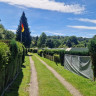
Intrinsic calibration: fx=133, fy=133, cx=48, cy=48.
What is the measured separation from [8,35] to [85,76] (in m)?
60.1

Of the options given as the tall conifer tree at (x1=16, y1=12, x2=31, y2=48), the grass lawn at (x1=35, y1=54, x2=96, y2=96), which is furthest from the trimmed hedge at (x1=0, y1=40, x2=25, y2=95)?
the tall conifer tree at (x1=16, y1=12, x2=31, y2=48)

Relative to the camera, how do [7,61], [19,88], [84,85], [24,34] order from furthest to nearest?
1. [24,34]
2. [84,85]
3. [19,88]
4. [7,61]

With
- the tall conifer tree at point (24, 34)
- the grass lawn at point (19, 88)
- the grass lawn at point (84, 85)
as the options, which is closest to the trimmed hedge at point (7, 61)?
the grass lawn at point (19, 88)

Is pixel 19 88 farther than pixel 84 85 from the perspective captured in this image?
No

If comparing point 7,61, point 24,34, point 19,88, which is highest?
point 24,34

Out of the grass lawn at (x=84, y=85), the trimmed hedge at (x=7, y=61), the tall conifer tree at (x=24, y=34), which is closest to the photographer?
the trimmed hedge at (x=7, y=61)

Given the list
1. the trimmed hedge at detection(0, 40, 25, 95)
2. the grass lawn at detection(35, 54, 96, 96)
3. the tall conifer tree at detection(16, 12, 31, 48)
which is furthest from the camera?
the tall conifer tree at detection(16, 12, 31, 48)

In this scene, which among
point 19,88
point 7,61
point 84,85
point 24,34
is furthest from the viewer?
point 24,34

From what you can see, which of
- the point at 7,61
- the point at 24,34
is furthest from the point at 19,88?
the point at 24,34

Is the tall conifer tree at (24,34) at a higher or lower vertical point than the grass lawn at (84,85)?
higher

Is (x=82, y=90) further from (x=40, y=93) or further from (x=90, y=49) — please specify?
(x=90, y=49)

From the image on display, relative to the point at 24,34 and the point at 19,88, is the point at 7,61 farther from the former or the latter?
the point at 24,34

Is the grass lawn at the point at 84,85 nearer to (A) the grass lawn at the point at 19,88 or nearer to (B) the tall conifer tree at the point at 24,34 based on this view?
(A) the grass lawn at the point at 19,88

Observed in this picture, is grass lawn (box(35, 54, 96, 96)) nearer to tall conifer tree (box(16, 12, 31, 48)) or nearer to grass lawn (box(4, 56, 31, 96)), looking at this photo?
grass lawn (box(4, 56, 31, 96))
